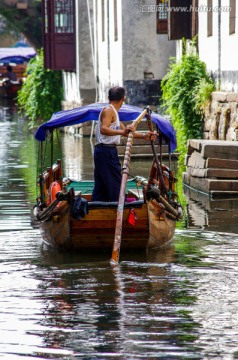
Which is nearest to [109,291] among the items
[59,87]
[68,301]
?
[68,301]

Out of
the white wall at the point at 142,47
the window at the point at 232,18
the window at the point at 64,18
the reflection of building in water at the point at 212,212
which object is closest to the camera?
the reflection of building in water at the point at 212,212

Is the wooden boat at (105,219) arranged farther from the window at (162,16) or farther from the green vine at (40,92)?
the green vine at (40,92)

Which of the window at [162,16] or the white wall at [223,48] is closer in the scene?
the white wall at [223,48]

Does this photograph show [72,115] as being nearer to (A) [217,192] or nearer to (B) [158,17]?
(A) [217,192]

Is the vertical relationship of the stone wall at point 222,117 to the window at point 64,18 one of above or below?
below

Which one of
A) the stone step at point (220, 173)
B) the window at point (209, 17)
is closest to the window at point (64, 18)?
the window at point (209, 17)

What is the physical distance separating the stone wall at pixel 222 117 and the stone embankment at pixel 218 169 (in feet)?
6.23

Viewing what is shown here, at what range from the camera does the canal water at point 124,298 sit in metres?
8.21

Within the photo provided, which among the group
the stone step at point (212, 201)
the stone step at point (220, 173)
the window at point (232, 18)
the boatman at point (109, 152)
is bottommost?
the stone step at point (212, 201)

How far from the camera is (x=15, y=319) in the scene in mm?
9133

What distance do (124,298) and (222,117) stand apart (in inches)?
474

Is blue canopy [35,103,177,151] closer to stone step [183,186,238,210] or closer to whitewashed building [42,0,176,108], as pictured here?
stone step [183,186,238,210]

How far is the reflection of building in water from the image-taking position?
1502 cm

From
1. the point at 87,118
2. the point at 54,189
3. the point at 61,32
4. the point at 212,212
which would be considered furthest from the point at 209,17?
the point at 61,32
